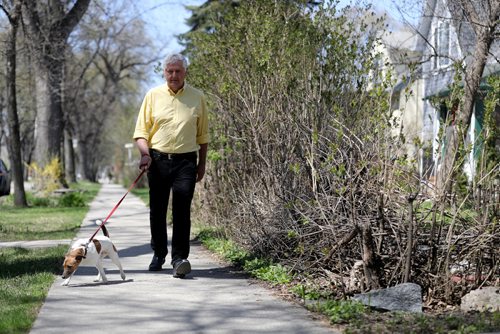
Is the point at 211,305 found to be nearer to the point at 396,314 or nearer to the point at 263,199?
the point at 396,314

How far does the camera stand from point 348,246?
22.7 feet

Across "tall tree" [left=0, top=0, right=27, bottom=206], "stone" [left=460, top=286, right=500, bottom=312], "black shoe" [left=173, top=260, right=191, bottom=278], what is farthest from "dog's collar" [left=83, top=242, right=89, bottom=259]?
"tall tree" [left=0, top=0, right=27, bottom=206]

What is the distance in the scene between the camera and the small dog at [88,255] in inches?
286

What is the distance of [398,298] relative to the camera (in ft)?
19.7

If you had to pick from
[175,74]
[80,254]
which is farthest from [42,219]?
[80,254]

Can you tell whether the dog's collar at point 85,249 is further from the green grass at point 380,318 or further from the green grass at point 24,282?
the green grass at point 380,318

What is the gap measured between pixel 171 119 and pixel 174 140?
0.22 meters

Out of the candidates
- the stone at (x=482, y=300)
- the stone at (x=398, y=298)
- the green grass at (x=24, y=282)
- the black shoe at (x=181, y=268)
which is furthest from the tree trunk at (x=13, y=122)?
the stone at (x=482, y=300)

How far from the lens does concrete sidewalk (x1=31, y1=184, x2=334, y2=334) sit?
217 inches

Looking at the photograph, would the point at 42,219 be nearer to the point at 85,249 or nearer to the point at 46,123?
the point at 85,249

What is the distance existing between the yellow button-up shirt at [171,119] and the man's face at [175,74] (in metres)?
0.10

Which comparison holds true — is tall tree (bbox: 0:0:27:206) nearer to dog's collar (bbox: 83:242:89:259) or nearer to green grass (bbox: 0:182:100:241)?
green grass (bbox: 0:182:100:241)

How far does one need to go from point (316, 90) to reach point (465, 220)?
250cm

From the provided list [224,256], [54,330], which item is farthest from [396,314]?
[224,256]
